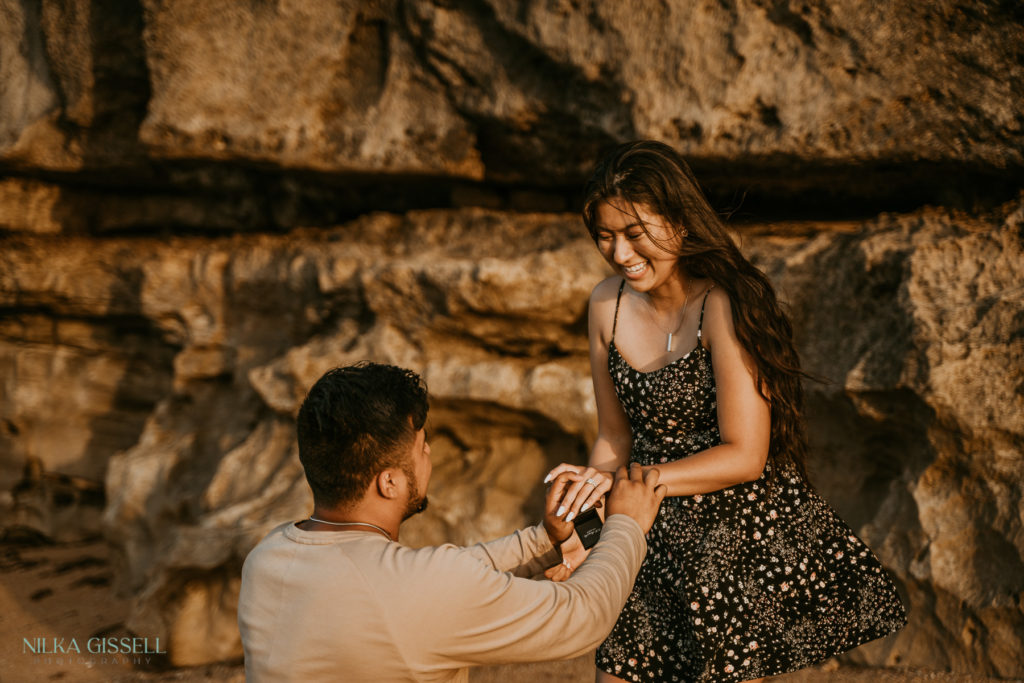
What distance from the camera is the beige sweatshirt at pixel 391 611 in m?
1.66

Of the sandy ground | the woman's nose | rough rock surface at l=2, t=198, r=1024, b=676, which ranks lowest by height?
the sandy ground

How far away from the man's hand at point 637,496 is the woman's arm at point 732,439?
0.62 ft

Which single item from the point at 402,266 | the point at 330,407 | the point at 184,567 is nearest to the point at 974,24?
the point at 402,266

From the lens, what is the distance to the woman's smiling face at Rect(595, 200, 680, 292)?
2.40 meters

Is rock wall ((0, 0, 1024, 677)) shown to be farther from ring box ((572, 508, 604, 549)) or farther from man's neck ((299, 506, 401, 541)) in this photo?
man's neck ((299, 506, 401, 541))

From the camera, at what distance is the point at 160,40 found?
4902 millimetres

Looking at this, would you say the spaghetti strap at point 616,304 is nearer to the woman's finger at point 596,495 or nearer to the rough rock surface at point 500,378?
the woman's finger at point 596,495

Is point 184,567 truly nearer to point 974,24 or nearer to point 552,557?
point 552,557

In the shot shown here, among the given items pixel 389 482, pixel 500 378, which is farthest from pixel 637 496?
pixel 500 378

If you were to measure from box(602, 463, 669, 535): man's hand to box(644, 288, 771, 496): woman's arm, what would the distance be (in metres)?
0.19

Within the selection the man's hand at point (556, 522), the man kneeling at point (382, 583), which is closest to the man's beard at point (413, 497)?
the man kneeling at point (382, 583)

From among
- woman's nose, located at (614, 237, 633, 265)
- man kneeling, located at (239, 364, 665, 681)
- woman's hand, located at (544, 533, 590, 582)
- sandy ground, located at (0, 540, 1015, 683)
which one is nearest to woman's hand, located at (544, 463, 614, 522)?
woman's hand, located at (544, 533, 590, 582)

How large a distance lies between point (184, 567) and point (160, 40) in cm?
311

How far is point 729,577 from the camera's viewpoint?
237cm
